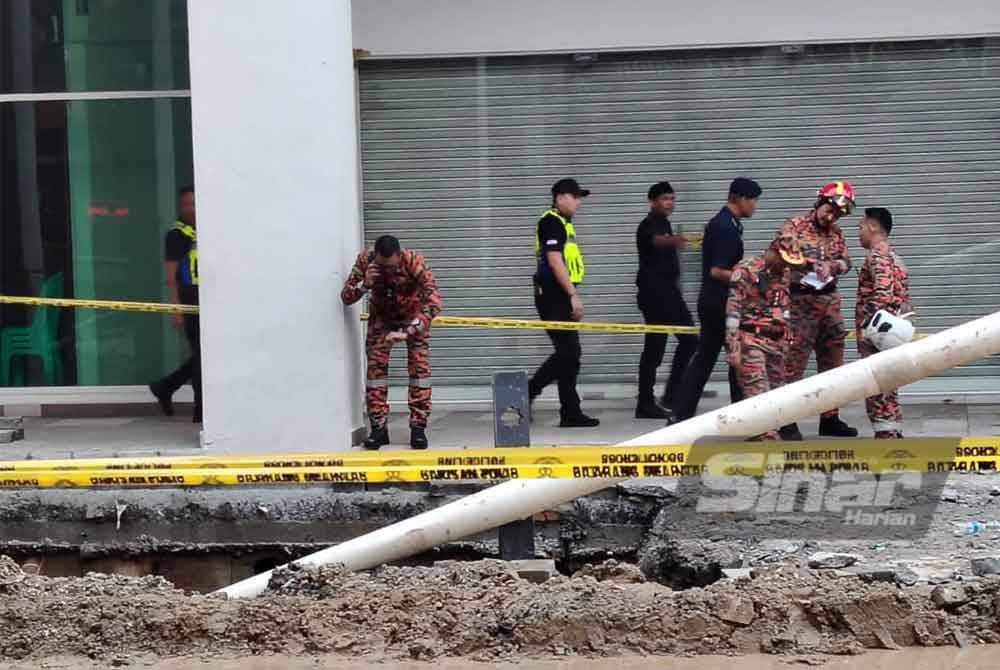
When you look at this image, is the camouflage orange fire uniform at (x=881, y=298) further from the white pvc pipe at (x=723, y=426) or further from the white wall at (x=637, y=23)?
the white wall at (x=637, y=23)

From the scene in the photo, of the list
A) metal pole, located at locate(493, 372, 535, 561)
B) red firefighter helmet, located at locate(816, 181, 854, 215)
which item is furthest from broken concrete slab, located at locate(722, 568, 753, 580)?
red firefighter helmet, located at locate(816, 181, 854, 215)

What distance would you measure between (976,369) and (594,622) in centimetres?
721

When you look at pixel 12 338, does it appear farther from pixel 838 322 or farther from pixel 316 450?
pixel 838 322

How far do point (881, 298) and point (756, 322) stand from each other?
912mm

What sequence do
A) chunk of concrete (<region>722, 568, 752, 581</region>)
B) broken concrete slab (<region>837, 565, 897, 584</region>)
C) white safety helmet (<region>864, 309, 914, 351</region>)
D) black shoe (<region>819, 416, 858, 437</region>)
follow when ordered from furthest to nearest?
black shoe (<region>819, 416, 858, 437</region>) < white safety helmet (<region>864, 309, 914, 351</region>) < chunk of concrete (<region>722, 568, 752, 581</region>) < broken concrete slab (<region>837, 565, 897, 584</region>)

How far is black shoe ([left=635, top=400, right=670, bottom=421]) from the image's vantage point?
39.3ft

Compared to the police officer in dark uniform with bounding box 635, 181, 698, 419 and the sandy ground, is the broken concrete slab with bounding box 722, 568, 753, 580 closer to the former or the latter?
the sandy ground

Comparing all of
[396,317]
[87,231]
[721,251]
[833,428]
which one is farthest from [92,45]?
[833,428]

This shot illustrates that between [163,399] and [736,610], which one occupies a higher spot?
[163,399]

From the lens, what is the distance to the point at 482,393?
43.2 feet

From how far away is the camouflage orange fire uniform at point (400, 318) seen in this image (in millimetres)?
10367

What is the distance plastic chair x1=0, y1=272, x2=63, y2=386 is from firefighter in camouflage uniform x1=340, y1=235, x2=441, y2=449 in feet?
11.1

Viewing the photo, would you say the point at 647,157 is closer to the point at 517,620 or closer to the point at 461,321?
the point at 461,321

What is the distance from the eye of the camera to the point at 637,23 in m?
12.7
